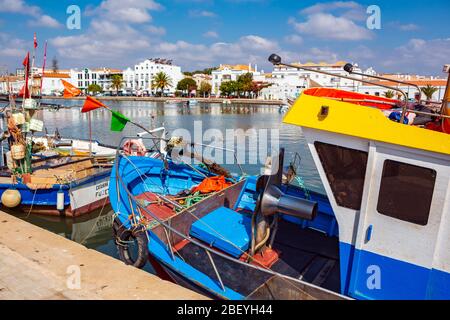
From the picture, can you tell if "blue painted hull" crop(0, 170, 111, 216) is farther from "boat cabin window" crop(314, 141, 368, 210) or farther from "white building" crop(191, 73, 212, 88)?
"white building" crop(191, 73, 212, 88)

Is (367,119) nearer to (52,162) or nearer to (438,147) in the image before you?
(438,147)

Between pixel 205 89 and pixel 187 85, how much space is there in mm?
6649

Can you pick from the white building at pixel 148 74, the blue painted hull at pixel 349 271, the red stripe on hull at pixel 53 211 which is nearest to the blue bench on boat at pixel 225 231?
the blue painted hull at pixel 349 271

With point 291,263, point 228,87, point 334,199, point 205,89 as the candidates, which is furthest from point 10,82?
point 205,89

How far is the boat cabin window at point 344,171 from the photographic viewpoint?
429 centimetres

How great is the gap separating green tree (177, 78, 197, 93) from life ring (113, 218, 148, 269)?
121184mm

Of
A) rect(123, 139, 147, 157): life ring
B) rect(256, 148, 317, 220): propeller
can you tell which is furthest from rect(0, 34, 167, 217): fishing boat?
rect(256, 148, 317, 220): propeller

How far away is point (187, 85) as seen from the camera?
125 meters

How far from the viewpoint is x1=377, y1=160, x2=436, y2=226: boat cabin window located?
3895 mm

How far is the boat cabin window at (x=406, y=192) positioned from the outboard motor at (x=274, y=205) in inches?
43.9
